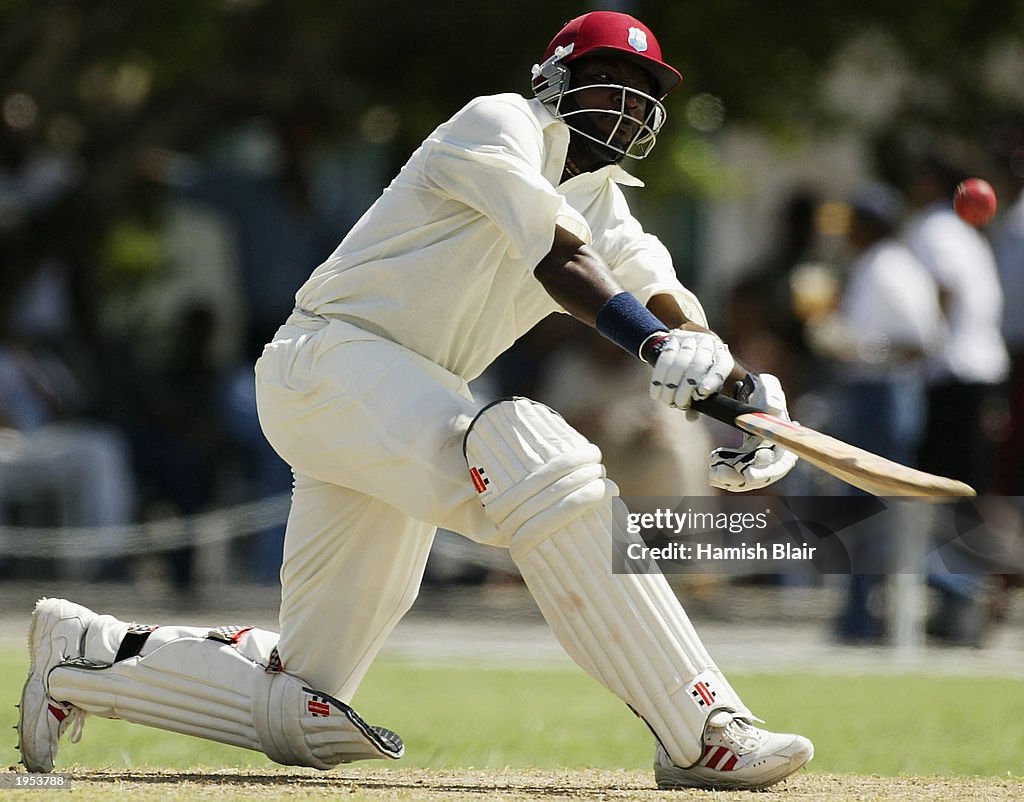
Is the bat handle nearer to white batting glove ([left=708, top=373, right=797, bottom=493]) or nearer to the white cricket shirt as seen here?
white batting glove ([left=708, top=373, right=797, bottom=493])

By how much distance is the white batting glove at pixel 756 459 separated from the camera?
14.3ft

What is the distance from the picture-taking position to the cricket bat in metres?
4.17

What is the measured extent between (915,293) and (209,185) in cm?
570

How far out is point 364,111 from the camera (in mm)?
11883

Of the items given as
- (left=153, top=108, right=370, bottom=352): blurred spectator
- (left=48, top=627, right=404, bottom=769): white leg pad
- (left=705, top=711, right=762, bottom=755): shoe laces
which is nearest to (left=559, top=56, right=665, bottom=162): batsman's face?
(left=705, top=711, right=762, bottom=755): shoe laces

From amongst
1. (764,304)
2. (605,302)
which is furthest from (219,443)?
(605,302)

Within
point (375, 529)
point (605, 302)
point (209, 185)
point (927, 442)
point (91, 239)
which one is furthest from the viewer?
point (209, 185)

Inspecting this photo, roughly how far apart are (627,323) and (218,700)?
1.54m

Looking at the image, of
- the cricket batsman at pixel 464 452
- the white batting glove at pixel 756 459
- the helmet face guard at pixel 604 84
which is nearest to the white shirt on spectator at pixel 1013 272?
the cricket batsman at pixel 464 452

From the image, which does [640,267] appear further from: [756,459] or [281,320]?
[281,320]

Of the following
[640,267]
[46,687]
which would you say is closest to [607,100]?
[640,267]

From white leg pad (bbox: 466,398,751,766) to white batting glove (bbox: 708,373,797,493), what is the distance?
0.29m

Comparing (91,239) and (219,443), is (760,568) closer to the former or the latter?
(219,443)

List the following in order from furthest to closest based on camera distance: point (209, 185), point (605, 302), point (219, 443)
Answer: point (209, 185)
point (219, 443)
point (605, 302)
